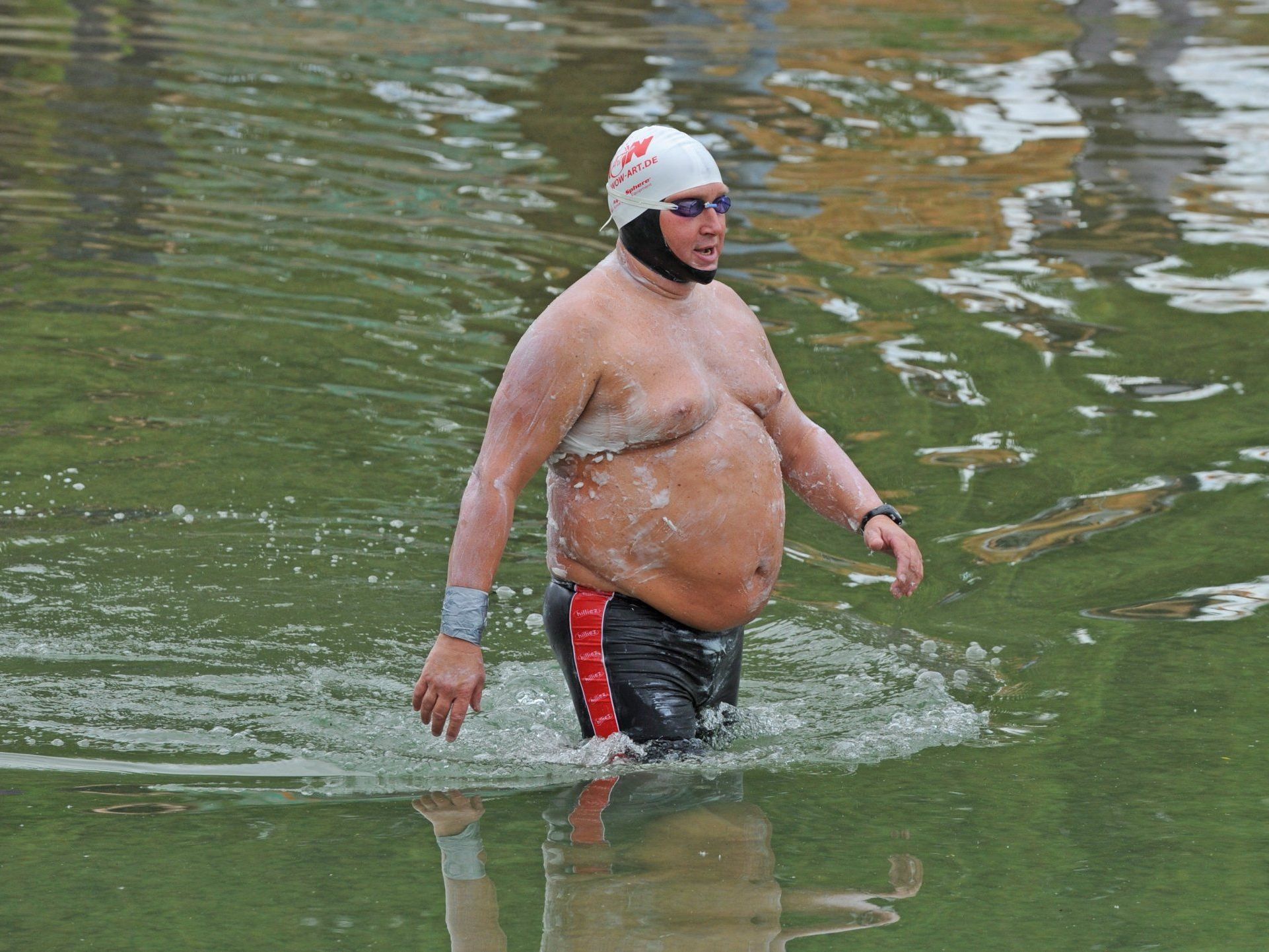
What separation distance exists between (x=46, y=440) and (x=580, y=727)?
151 inches

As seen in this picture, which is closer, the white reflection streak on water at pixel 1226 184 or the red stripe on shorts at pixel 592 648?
the red stripe on shorts at pixel 592 648

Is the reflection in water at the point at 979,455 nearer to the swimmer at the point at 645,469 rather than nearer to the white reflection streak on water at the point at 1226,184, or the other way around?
the white reflection streak on water at the point at 1226,184

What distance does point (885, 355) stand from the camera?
28.8 ft

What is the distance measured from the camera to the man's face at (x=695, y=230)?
13.6ft

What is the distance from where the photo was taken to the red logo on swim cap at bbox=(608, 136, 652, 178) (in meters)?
4.19

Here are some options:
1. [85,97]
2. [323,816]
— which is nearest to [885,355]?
[323,816]

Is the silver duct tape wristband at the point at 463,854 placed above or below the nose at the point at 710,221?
below

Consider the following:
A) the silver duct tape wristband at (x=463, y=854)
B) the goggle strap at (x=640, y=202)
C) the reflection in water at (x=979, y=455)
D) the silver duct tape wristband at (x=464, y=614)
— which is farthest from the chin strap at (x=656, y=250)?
the reflection in water at (x=979, y=455)

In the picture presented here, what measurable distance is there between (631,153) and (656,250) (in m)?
0.24

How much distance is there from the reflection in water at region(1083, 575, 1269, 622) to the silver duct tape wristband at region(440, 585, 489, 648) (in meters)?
2.68

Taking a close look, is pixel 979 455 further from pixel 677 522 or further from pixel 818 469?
pixel 677 522

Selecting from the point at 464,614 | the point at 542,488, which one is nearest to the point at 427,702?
the point at 464,614

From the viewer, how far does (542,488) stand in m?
7.24

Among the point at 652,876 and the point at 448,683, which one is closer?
the point at 652,876
